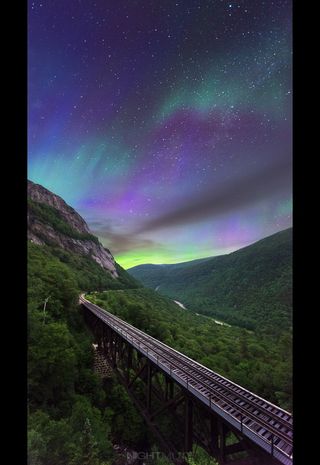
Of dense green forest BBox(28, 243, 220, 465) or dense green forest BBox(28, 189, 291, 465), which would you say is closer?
dense green forest BBox(28, 243, 220, 465)

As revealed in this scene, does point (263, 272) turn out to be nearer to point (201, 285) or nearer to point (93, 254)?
point (201, 285)

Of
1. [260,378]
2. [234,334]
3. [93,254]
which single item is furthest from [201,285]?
[260,378]

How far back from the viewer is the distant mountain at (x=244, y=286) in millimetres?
41000

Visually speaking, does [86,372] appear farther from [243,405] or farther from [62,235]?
[62,235]

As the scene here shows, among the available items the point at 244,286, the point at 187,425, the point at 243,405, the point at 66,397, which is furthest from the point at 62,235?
the point at 243,405

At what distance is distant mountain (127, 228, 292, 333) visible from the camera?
4100 centimetres

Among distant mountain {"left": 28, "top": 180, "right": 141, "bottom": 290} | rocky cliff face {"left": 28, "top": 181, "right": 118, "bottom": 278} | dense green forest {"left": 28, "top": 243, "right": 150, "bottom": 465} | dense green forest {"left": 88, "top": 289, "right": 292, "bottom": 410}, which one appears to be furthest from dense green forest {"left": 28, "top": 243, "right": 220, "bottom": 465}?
rocky cliff face {"left": 28, "top": 181, "right": 118, "bottom": 278}

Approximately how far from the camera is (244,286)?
5441 centimetres

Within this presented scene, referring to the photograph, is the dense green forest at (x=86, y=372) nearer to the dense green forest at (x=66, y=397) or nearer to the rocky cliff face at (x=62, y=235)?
the dense green forest at (x=66, y=397)

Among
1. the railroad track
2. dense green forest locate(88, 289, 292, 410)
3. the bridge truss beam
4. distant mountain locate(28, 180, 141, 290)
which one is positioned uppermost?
distant mountain locate(28, 180, 141, 290)

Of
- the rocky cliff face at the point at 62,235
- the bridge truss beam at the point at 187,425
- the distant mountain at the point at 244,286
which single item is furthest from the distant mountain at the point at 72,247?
the bridge truss beam at the point at 187,425

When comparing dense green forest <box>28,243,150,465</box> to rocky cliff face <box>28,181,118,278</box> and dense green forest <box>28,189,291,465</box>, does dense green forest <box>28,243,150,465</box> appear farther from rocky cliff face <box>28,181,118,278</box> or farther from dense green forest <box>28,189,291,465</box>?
rocky cliff face <box>28,181,118,278</box>
